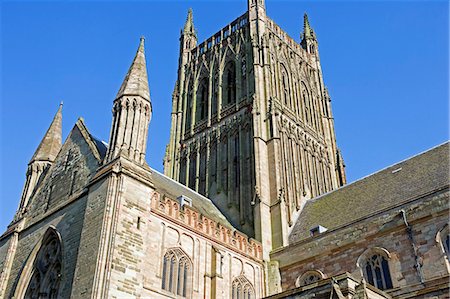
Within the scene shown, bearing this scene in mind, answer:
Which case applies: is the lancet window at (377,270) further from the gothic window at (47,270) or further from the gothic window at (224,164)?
the gothic window at (47,270)

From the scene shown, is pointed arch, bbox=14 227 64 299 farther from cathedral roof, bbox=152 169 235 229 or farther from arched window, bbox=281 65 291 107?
arched window, bbox=281 65 291 107

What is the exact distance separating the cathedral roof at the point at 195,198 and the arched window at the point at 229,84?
957 cm

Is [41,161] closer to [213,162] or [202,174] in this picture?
[202,174]

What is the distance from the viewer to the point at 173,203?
23.2 metres

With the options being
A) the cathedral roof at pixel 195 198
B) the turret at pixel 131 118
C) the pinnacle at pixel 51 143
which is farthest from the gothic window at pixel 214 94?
the turret at pixel 131 118

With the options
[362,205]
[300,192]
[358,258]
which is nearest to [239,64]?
[300,192]

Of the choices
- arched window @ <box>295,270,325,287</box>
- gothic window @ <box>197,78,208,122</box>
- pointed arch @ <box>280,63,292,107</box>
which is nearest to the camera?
arched window @ <box>295,270,325,287</box>

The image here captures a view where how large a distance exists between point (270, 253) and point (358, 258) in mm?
5854

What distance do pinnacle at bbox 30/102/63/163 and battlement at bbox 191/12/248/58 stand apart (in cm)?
1750

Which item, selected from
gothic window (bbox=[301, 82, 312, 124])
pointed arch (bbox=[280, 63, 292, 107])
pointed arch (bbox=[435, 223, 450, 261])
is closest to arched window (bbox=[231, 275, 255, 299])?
pointed arch (bbox=[435, 223, 450, 261])

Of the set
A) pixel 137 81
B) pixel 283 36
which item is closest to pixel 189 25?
A: pixel 283 36

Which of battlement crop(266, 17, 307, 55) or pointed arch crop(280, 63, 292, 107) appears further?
battlement crop(266, 17, 307, 55)

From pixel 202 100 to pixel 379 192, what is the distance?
765 inches

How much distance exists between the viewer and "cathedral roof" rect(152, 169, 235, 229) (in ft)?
91.8
